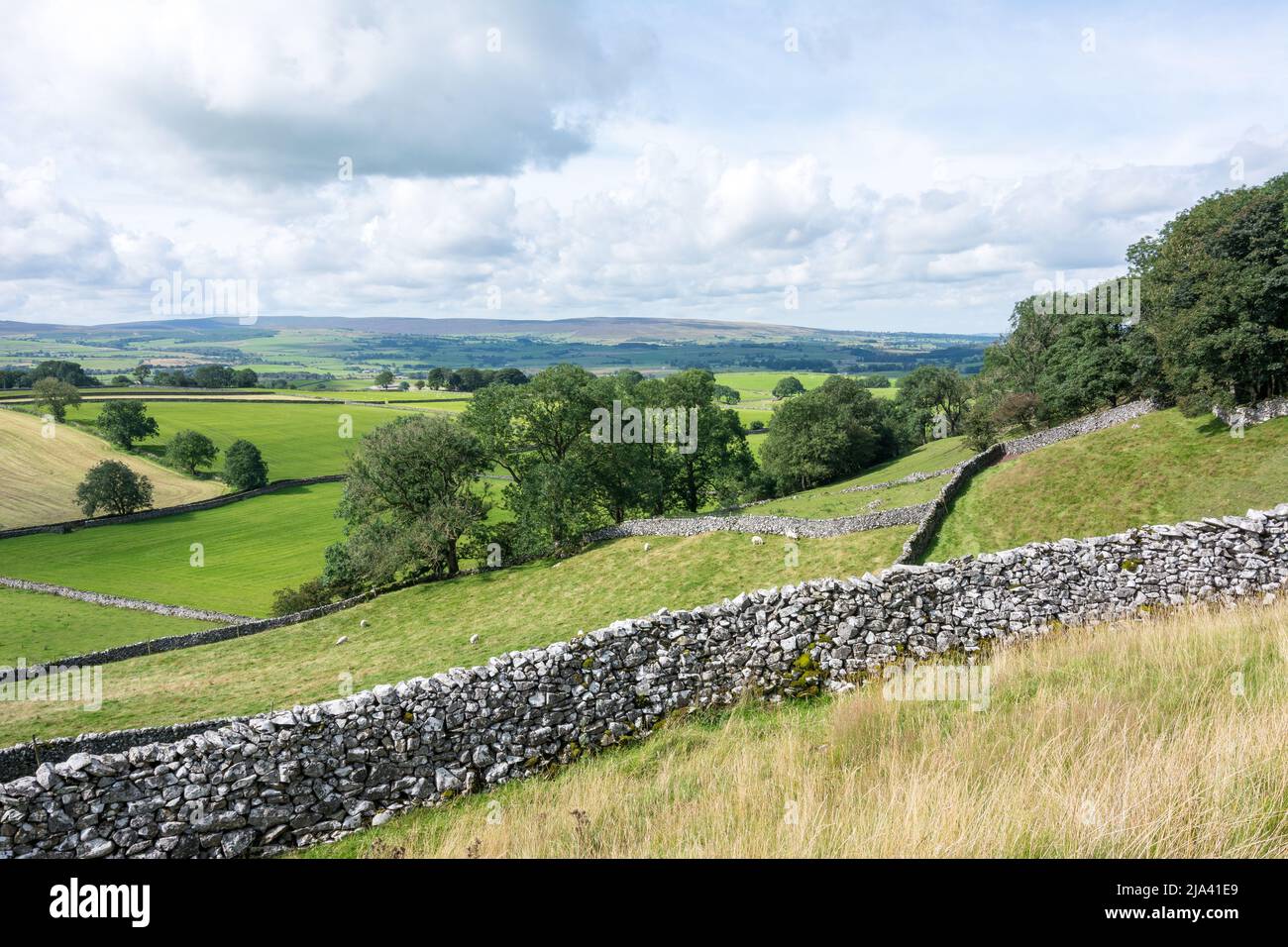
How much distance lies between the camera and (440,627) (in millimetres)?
26703

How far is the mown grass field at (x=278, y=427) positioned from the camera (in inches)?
3359

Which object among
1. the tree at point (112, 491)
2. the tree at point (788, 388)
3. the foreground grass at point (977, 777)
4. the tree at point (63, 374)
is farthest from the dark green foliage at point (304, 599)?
the tree at point (63, 374)

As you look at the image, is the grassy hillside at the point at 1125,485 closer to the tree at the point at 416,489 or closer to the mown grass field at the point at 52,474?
the tree at the point at 416,489

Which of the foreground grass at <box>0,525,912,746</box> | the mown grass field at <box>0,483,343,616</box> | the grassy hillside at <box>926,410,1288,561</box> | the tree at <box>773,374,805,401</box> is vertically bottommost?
the mown grass field at <box>0,483,343,616</box>

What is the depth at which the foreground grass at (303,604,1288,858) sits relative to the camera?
4238 millimetres

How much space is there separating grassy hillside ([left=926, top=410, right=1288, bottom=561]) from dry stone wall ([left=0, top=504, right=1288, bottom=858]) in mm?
11561

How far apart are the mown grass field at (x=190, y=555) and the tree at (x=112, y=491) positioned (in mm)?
4083

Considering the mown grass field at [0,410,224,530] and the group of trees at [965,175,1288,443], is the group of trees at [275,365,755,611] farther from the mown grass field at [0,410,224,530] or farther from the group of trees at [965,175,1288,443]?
the mown grass field at [0,410,224,530]

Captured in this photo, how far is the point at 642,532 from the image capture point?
3359cm

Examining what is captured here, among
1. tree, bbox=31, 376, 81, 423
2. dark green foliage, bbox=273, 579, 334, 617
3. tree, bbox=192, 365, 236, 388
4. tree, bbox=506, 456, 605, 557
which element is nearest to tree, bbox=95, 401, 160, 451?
tree, bbox=31, 376, 81, 423

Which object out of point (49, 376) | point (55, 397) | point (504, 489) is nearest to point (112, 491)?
point (55, 397)
